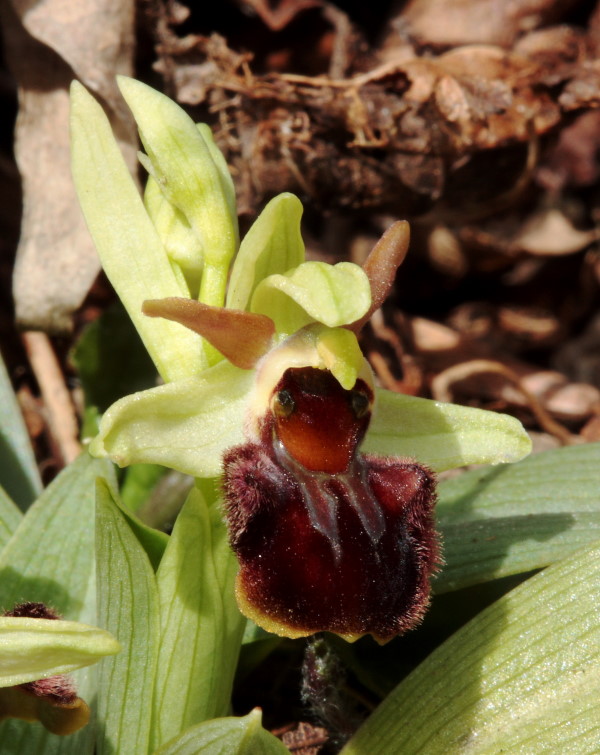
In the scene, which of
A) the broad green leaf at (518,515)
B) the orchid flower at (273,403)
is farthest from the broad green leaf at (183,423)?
the broad green leaf at (518,515)

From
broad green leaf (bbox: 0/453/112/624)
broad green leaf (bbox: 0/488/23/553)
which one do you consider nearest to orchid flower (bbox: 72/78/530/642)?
broad green leaf (bbox: 0/453/112/624)

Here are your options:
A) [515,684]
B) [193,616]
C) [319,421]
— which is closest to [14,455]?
[193,616]

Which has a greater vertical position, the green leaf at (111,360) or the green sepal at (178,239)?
the green sepal at (178,239)

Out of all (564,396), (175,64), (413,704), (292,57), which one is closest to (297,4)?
(292,57)

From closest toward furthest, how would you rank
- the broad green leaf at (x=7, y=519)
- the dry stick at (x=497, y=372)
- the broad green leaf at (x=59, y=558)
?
the broad green leaf at (x=59, y=558)
the broad green leaf at (x=7, y=519)
the dry stick at (x=497, y=372)

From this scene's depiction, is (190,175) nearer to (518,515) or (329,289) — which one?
(329,289)

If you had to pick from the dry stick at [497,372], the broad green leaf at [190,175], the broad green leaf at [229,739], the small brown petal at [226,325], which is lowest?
the dry stick at [497,372]

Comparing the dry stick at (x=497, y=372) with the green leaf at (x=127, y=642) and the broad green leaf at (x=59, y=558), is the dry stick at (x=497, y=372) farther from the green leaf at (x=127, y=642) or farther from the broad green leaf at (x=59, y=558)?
the green leaf at (x=127, y=642)
